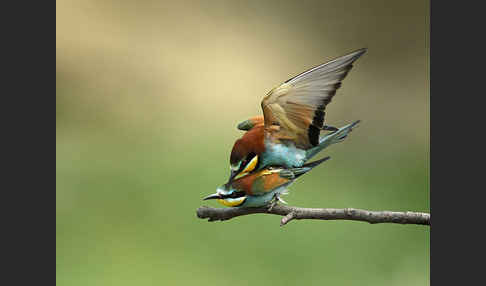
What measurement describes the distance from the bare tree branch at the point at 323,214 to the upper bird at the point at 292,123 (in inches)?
3.1

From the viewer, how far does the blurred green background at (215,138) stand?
168cm

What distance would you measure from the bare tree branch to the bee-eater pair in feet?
0.07

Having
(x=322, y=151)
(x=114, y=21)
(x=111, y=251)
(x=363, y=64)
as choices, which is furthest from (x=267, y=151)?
(x=114, y=21)

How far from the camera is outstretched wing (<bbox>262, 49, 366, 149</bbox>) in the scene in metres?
1.41

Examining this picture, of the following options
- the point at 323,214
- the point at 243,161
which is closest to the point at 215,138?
the point at 243,161

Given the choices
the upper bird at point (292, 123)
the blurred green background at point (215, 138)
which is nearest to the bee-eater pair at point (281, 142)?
the upper bird at point (292, 123)

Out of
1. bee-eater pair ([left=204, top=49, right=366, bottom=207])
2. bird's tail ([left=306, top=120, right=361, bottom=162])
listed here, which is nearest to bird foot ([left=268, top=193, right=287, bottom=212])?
bee-eater pair ([left=204, top=49, right=366, bottom=207])

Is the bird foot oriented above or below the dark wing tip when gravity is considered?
below

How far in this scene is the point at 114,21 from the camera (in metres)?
1.82

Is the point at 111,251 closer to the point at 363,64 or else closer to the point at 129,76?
the point at 129,76

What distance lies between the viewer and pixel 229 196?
4.75 ft

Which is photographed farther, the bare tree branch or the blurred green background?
the blurred green background

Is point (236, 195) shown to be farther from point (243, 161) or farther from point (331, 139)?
point (331, 139)

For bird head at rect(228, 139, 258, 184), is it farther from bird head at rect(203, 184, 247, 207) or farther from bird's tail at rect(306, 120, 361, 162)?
bird's tail at rect(306, 120, 361, 162)
